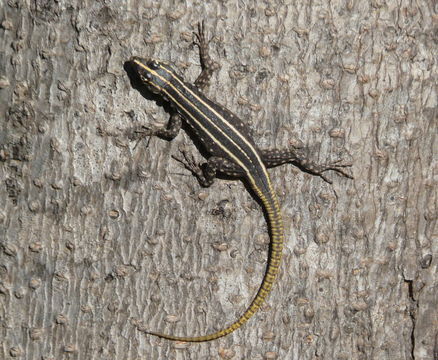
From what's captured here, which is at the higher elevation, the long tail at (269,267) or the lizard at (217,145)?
the lizard at (217,145)

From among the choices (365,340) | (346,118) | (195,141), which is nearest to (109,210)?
(195,141)

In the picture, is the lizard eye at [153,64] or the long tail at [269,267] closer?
the lizard eye at [153,64]

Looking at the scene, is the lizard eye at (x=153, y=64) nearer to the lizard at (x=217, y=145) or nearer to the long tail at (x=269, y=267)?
the lizard at (x=217, y=145)

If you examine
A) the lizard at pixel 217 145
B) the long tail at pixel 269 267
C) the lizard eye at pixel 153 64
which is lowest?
the long tail at pixel 269 267

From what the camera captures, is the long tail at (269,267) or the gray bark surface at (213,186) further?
the long tail at (269,267)

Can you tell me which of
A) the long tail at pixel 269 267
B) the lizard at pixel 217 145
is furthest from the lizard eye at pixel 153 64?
the long tail at pixel 269 267

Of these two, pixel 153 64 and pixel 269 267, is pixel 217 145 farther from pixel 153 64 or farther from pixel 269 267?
pixel 269 267

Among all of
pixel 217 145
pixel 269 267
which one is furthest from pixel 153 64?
pixel 269 267

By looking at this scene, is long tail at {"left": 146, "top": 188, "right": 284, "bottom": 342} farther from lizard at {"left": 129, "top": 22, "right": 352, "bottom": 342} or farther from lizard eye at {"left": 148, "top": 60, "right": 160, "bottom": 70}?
lizard eye at {"left": 148, "top": 60, "right": 160, "bottom": 70}
